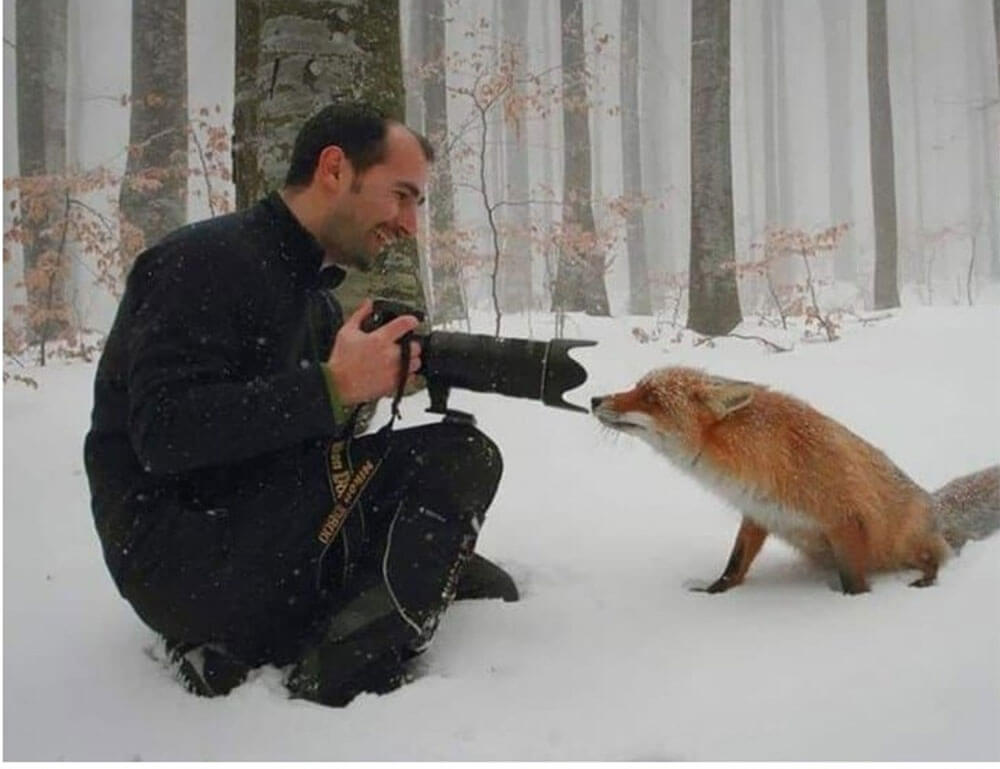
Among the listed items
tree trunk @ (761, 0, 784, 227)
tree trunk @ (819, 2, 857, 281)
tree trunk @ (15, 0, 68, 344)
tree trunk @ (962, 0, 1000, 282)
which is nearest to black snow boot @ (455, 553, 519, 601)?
tree trunk @ (15, 0, 68, 344)

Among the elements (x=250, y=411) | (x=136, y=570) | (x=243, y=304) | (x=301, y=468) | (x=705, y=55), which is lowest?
(x=136, y=570)

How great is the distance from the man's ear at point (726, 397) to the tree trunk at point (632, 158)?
14.1 metres

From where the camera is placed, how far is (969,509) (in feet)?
10.3

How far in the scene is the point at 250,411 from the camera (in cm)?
193

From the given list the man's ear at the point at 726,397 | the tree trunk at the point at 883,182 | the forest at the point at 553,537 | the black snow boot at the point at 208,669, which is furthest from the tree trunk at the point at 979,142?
the black snow boot at the point at 208,669

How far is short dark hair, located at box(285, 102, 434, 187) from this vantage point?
230cm

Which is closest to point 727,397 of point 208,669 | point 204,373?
point 204,373

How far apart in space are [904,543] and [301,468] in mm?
2048

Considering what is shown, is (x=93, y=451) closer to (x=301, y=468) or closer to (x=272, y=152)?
(x=301, y=468)

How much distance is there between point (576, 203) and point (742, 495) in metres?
10.5

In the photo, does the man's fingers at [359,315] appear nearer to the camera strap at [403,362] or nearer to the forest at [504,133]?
the camera strap at [403,362]

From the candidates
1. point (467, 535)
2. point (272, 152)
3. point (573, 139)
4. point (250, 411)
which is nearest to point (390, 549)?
point (467, 535)

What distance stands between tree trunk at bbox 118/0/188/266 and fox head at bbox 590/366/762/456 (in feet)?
25.3

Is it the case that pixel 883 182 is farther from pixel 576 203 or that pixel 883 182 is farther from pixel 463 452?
pixel 463 452
